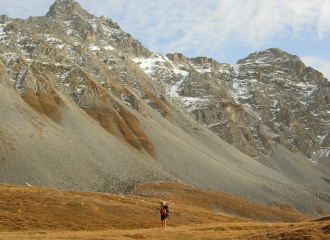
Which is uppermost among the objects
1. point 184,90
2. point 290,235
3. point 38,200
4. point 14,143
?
point 184,90

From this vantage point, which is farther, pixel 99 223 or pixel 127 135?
pixel 127 135

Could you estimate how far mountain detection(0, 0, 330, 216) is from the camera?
70312 mm

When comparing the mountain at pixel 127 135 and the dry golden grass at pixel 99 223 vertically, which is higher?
the mountain at pixel 127 135

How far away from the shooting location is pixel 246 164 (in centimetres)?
11750

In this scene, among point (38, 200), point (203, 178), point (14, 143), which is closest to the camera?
point (38, 200)

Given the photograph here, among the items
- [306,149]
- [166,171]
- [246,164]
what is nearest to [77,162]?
[166,171]

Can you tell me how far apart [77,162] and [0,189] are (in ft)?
94.0

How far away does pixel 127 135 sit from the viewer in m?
103

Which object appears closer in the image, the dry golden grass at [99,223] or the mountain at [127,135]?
the dry golden grass at [99,223]

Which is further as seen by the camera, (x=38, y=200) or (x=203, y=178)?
(x=203, y=178)

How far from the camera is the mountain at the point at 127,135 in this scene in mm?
70312

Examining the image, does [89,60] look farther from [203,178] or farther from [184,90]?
[203,178]

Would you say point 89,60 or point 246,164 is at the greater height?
point 89,60

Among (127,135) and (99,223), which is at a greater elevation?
(127,135)
